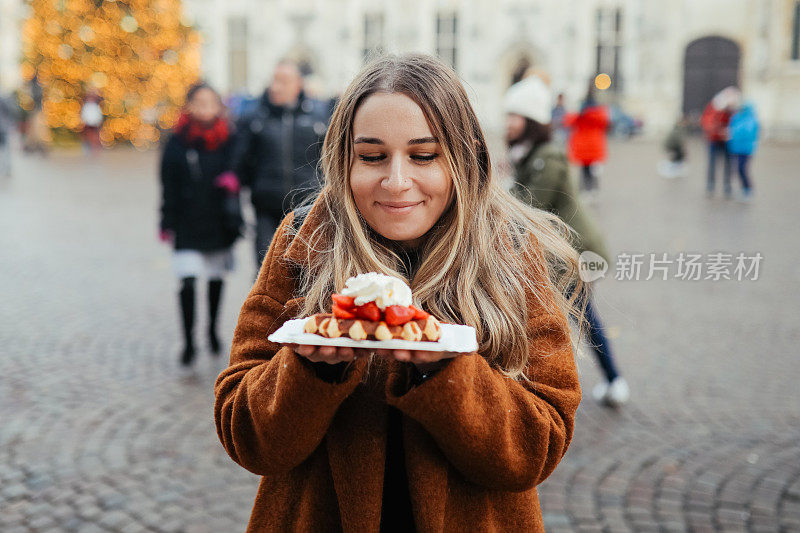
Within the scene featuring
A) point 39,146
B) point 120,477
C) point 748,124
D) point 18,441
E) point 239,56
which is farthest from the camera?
point 239,56

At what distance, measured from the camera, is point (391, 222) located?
159cm

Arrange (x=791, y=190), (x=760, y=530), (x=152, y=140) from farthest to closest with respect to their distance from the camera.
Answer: (x=152, y=140) → (x=791, y=190) → (x=760, y=530)

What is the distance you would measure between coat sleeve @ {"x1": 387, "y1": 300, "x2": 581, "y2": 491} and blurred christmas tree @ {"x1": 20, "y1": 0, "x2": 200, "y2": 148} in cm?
2365

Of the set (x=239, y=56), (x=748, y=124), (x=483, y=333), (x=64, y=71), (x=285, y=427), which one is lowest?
(x=285, y=427)

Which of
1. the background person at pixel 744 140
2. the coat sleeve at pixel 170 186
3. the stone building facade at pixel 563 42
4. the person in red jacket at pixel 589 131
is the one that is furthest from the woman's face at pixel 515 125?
the stone building facade at pixel 563 42

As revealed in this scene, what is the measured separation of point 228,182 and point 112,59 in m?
19.9

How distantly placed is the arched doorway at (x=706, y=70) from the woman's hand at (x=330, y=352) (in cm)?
3185

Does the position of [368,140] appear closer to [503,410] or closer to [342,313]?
[342,313]

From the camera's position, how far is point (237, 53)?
1446 inches

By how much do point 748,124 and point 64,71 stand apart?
18.6 metres

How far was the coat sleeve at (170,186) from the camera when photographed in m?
5.16

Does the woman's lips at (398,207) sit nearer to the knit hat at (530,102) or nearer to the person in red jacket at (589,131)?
the knit hat at (530,102)

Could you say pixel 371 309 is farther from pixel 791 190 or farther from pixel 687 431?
pixel 791 190

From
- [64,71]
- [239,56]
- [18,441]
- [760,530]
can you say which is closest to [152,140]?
[64,71]
